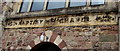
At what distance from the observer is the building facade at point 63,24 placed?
548 cm

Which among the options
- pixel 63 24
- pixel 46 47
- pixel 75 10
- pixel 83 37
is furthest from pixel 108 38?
pixel 46 47

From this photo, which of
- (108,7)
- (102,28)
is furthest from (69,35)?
(108,7)

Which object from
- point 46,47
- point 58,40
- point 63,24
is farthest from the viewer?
point 46,47

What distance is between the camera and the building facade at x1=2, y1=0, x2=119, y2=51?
548 cm

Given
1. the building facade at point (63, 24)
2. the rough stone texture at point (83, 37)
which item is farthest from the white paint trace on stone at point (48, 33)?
the rough stone texture at point (83, 37)

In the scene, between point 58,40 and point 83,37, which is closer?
point 83,37

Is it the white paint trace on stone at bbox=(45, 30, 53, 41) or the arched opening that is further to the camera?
the arched opening

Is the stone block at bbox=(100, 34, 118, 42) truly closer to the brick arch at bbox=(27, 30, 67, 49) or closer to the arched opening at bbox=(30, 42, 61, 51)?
the brick arch at bbox=(27, 30, 67, 49)

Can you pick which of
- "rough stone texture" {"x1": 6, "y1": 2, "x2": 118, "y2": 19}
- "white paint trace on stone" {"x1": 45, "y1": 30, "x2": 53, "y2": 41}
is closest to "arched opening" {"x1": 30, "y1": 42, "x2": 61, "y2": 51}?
"white paint trace on stone" {"x1": 45, "y1": 30, "x2": 53, "y2": 41}

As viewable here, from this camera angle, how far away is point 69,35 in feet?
19.3

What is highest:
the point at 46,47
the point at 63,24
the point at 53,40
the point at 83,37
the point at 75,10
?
the point at 75,10

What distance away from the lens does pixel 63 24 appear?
6.09 metres

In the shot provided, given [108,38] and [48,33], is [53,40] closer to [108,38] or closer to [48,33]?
[48,33]

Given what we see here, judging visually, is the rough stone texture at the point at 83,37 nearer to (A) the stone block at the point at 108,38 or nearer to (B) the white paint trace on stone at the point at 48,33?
(A) the stone block at the point at 108,38
